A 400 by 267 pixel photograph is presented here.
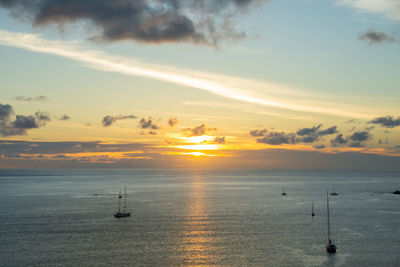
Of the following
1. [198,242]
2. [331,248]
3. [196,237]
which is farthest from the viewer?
[196,237]

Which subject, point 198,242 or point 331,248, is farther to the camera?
point 198,242

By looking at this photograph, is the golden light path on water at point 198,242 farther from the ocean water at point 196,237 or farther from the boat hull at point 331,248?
the boat hull at point 331,248

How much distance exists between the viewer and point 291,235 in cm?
11575

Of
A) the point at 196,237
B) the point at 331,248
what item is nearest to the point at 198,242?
the point at 196,237

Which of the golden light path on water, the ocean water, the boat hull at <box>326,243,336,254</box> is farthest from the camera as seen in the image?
the boat hull at <box>326,243,336,254</box>

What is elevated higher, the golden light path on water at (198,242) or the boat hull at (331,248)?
the boat hull at (331,248)

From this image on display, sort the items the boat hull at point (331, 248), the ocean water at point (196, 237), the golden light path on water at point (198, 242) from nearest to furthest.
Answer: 1. the ocean water at point (196, 237)
2. the golden light path on water at point (198, 242)
3. the boat hull at point (331, 248)

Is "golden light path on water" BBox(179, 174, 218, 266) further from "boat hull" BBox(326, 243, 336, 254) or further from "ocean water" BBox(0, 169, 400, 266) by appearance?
"boat hull" BBox(326, 243, 336, 254)

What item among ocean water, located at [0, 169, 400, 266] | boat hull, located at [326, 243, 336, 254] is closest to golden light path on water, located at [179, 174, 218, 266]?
ocean water, located at [0, 169, 400, 266]

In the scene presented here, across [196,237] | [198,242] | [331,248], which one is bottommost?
[196,237]

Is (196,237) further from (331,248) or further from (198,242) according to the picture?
(331,248)

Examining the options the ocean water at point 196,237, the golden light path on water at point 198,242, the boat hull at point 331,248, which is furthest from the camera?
the boat hull at point 331,248

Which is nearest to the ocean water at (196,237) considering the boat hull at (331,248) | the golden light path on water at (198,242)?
the golden light path on water at (198,242)

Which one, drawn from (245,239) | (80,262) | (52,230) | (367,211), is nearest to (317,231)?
(245,239)
